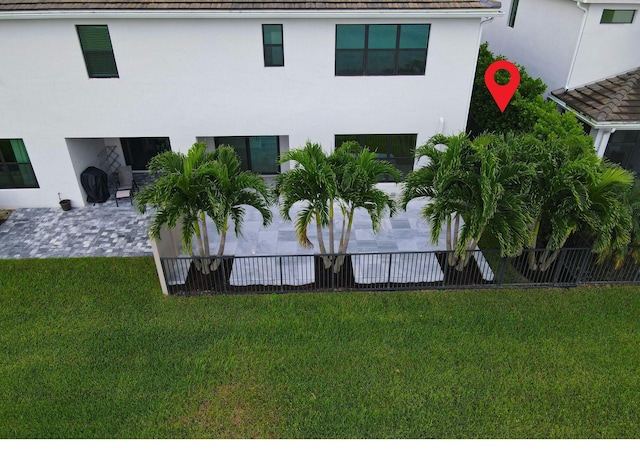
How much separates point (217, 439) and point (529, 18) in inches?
641

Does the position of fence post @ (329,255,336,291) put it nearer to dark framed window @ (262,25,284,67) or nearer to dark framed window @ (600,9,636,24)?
dark framed window @ (262,25,284,67)

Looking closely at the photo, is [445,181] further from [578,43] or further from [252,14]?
[578,43]

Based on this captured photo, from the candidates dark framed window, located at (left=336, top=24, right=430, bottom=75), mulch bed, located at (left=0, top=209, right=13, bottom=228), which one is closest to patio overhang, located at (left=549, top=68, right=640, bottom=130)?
dark framed window, located at (left=336, top=24, right=430, bottom=75)

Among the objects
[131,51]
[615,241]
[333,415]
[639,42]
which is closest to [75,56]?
[131,51]

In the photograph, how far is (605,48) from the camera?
13203 millimetres

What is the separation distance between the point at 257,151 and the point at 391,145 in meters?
4.38

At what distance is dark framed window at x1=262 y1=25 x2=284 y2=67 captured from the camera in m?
11.6

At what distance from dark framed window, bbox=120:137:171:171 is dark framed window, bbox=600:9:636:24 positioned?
13886 mm

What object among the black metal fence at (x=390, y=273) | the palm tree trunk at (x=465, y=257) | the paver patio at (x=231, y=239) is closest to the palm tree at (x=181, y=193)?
the black metal fence at (x=390, y=273)

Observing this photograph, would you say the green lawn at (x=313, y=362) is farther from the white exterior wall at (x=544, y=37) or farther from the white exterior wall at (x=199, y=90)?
the white exterior wall at (x=544, y=37)

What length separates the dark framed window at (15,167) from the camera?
1293cm

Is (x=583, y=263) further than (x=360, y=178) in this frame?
Yes

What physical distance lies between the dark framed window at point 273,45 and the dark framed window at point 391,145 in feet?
9.30

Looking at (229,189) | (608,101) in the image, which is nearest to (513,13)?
(608,101)
